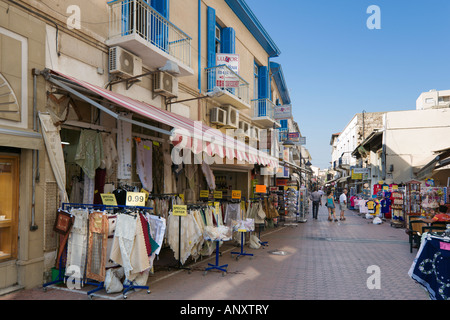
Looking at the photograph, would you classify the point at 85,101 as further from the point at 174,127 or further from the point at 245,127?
the point at 245,127

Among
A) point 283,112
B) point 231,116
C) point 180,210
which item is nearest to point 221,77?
point 231,116

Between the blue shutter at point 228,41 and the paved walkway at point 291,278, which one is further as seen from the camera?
the blue shutter at point 228,41

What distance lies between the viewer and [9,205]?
547 cm

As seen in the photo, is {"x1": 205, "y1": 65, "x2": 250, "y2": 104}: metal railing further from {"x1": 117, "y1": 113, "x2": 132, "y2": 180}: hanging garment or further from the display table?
the display table

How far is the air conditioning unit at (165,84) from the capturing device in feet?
28.7

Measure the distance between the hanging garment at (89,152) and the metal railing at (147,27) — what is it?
240 centimetres

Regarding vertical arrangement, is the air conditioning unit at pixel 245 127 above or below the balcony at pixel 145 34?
below

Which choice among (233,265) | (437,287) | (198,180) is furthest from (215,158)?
(437,287)

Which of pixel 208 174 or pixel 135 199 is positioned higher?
pixel 208 174

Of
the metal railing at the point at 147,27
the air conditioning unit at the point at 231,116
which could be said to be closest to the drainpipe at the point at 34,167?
the metal railing at the point at 147,27

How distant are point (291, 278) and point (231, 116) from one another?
25.9ft

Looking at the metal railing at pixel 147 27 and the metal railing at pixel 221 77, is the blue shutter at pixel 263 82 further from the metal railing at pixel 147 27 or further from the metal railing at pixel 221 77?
the metal railing at pixel 147 27

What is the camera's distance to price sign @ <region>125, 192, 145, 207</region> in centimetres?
546
